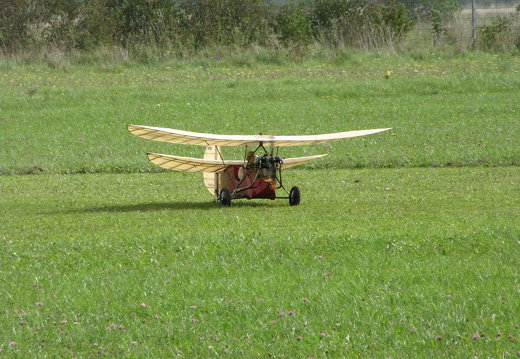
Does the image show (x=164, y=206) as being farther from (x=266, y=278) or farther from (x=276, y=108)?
(x=276, y=108)

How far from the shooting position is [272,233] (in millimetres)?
9695

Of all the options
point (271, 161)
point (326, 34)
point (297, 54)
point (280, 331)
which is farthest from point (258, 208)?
point (326, 34)

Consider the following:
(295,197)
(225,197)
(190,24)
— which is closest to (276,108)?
(225,197)

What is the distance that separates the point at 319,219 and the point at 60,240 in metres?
3.58

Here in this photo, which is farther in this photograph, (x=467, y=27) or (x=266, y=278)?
(x=467, y=27)

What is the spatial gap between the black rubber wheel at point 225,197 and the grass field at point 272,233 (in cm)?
38

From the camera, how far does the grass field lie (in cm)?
624

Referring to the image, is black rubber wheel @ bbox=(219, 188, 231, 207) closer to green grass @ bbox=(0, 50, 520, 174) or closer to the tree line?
green grass @ bbox=(0, 50, 520, 174)

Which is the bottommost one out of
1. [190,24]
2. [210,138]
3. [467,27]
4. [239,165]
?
[239,165]

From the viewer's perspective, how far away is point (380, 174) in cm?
1606

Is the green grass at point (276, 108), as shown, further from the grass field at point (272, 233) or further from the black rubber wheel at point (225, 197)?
the black rubber wheel at point (225, 197)

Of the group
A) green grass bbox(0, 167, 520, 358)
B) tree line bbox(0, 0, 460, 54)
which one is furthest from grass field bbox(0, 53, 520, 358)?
tree line bbox(0, 0, 460, 54)

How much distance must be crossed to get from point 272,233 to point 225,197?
3.32 metres

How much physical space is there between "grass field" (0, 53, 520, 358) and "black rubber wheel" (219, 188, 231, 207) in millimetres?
379
